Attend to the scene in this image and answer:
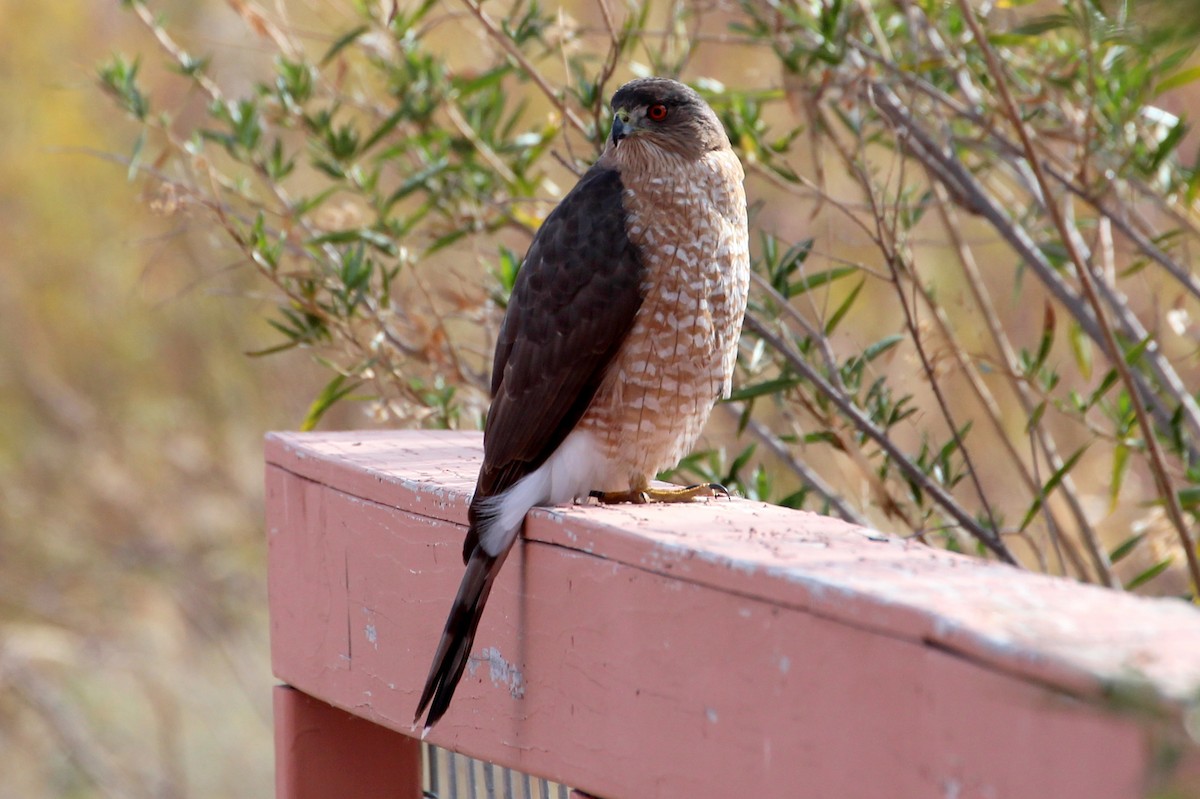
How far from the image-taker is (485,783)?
2.02 metres

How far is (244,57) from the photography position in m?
8.22

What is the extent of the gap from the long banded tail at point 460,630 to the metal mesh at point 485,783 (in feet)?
0.51

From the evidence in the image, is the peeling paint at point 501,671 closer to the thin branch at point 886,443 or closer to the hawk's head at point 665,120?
the thin branch at point 886,443

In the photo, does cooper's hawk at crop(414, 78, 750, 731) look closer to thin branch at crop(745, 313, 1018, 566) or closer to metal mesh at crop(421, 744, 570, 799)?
thin branch at crop(745, 313, 1018, 566)

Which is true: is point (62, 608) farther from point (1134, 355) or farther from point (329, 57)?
point (1134, 355)

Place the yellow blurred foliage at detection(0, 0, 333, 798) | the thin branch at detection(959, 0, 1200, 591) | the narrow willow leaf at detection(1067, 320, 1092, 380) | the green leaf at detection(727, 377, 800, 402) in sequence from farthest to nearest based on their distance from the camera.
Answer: the yellow blurred foliage at detection(0, 0, 333, 798), the narrow willow leaf at detection(1067, 320, 1092, 380), the green leaf at detection(727, 377, 800, 402), the thin branch at detection(959, 0, 1200, 591)

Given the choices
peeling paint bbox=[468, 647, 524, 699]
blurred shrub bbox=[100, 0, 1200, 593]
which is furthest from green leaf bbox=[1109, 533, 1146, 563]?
peeling paint bbox=[468, 647, 524, 699]

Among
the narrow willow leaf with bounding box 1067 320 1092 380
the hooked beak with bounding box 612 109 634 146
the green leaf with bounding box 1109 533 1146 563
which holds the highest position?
the hooked beak with bounding box 612 109 634 146

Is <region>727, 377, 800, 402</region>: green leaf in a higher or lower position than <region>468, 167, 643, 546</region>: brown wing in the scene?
lower

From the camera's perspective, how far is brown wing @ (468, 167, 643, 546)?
2188mm

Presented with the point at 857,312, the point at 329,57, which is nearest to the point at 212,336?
the point at 857,312

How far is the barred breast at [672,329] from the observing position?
2.26 m

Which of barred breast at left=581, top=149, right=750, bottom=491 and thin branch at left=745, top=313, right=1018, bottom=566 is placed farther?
thin branch at left=745, top=313, right=1018, bottom=566

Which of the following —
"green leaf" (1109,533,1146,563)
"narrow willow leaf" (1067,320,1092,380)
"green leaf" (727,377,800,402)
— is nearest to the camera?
"green leaf" (727,377,800,402)
